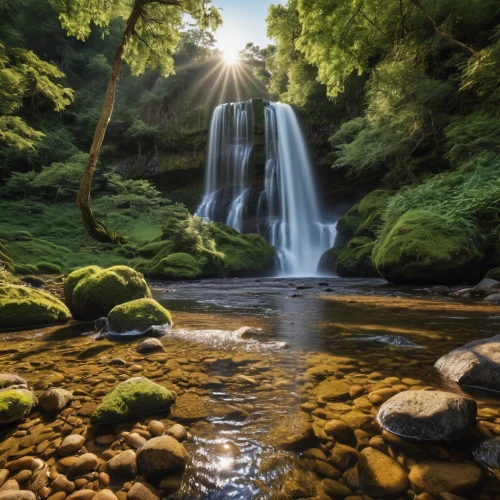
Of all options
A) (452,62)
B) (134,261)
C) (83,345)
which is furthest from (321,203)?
(83,345)

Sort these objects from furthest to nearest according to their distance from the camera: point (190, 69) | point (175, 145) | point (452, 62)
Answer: point (190, 69) → point (175, 145) → point (452, 62)

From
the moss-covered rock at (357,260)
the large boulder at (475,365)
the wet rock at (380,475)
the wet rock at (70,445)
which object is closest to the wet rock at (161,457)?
the wet rock at (70,445)

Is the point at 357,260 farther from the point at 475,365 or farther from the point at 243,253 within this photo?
the point at 475,365

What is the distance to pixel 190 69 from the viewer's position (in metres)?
32.7

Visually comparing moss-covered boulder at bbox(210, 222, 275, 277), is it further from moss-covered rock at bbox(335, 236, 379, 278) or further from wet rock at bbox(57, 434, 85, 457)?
wet rock at bbox(57, 434, 85, 457)

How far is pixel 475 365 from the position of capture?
2463 millimetres

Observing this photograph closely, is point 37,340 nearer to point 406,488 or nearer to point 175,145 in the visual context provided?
point 406,488

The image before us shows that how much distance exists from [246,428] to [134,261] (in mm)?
16438

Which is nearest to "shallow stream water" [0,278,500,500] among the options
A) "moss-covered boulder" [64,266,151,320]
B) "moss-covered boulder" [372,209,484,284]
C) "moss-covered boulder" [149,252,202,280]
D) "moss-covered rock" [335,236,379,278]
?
"moss-covered boulder" [64,266,151,320]

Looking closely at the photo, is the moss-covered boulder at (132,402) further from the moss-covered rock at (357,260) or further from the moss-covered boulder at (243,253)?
the moss-covered boulder at (243,253)

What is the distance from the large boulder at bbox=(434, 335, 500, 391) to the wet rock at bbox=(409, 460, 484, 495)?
43.0 inches

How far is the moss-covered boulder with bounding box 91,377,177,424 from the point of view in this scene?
204cm

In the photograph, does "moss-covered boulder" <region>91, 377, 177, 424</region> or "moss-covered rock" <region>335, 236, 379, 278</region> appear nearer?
"moss-covered boulder" <region>91, 377, 177, 424</region>

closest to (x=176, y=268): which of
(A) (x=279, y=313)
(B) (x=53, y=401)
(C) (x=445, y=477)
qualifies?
(A) (x=279, y=313)
